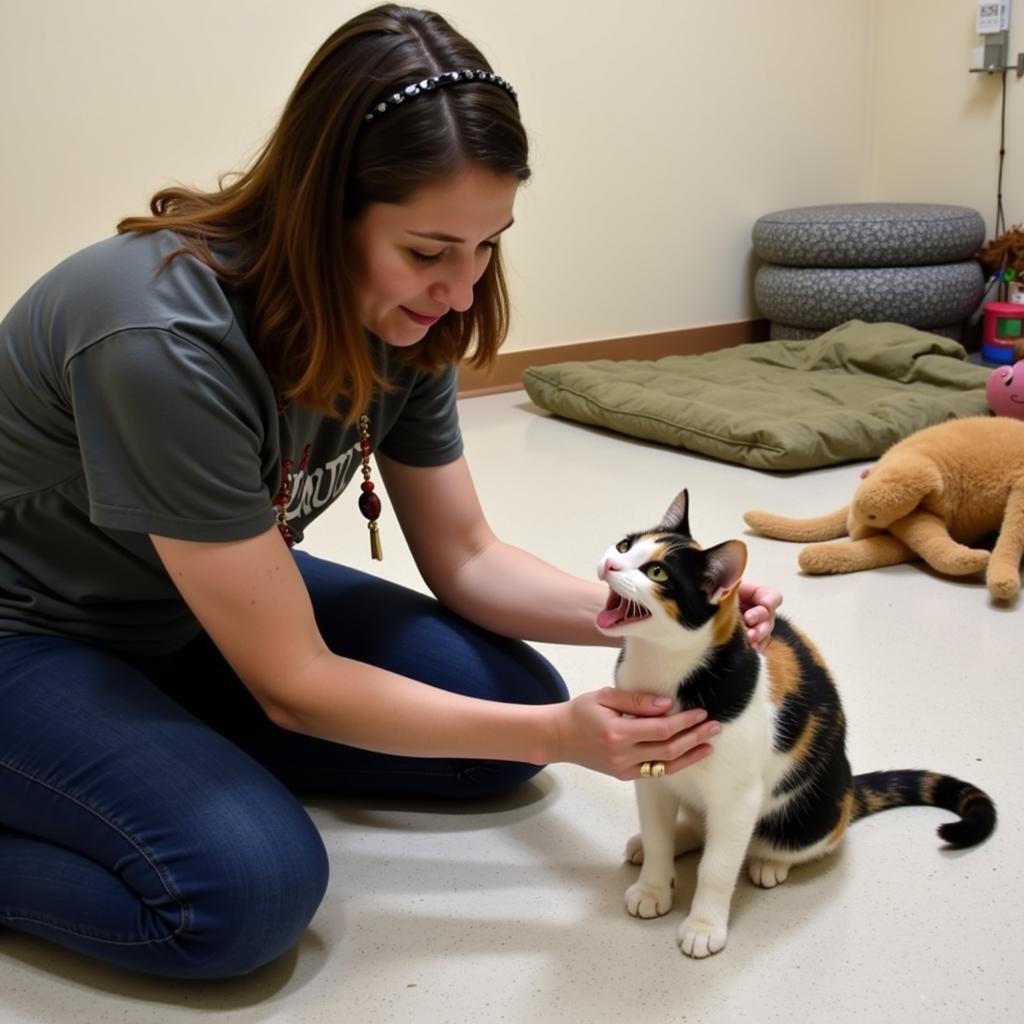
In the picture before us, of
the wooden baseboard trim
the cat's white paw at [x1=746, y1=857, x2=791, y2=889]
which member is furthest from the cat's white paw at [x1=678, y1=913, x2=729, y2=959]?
the wooden baseboard trim

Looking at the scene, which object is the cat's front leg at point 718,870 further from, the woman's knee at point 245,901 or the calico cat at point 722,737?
the woman's knee at point 245,901

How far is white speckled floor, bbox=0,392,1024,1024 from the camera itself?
1.03m

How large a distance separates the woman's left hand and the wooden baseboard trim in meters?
2.28

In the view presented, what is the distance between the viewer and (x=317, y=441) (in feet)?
4.05

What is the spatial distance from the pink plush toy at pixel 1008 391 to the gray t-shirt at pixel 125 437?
1.74m

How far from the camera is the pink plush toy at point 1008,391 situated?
2453mm

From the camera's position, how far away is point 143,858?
3.32 ft

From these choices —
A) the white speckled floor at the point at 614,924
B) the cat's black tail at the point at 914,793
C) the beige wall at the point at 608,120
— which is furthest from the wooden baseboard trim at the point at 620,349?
the cat's black tail at the point at 914,793

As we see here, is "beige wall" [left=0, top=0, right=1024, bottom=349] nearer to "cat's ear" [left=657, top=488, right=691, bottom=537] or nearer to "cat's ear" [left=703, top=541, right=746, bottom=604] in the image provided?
"cat's ear" [left=657, top=488, right=691, bottom=537]

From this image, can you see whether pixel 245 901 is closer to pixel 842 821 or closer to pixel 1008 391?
pixel 842 821

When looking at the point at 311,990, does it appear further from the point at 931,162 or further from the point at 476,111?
the point at 931,162

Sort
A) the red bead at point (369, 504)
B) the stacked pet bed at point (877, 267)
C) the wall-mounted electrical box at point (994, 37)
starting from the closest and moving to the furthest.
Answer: the red bead at point (369, 504) → the stacked pet bed at point (877, 267) → the wall-mounted electrical box at point (994, 37)

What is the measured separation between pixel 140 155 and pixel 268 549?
7.41 ft

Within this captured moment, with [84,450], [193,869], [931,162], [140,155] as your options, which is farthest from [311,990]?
[931,162]
